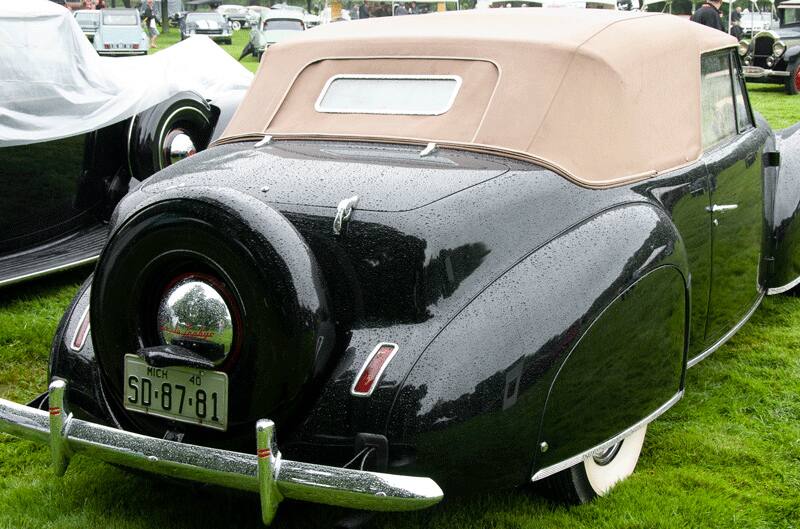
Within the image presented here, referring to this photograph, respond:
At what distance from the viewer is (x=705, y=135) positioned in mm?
3795

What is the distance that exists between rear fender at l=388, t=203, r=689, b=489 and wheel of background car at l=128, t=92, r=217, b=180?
349cm

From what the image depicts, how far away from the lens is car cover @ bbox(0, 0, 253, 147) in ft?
17.0

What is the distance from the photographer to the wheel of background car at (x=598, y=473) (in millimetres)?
2971

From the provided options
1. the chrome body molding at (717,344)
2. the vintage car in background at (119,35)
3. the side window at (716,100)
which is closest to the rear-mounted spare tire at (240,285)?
the chrome body molding at (717,344)

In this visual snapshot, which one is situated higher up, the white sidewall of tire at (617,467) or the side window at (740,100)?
the side window at (740,100)

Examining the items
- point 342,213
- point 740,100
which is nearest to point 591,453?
point 342,213

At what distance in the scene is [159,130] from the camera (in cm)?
568

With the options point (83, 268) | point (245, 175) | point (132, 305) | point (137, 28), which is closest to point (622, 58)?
point (245, 175)

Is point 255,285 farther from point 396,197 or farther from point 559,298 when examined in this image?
point 559,298

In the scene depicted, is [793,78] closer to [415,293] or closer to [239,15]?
[415,293]

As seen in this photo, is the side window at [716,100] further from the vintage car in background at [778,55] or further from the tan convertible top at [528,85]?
the vintage car in background at [778,55]

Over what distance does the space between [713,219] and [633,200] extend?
2.14ft

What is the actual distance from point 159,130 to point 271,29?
26483 mm

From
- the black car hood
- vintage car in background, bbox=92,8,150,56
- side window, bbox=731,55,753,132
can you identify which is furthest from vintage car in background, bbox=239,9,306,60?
the black car hood
